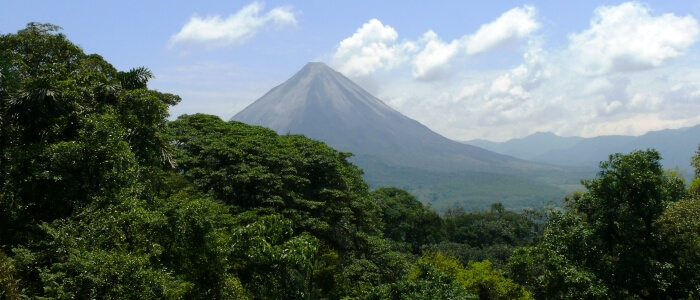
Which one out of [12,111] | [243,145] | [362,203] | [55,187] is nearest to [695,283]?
[362,203]

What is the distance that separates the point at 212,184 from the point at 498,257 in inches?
1377

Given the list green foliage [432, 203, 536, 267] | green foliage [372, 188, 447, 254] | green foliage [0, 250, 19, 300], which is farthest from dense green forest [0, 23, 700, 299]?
green foliage [432, 203, 536, 267]

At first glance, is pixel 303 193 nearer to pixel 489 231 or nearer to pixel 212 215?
pixel 212 215

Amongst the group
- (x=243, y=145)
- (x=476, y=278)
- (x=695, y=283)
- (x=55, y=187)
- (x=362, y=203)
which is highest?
(x=243, y=145)

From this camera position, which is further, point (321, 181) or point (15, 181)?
point (321, 181)

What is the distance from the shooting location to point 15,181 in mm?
10609

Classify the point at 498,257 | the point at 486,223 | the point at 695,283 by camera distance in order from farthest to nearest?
the point at 486,223 → the point at 498,257 → the point at 695,283

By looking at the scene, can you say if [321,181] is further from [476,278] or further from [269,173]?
[476,278]

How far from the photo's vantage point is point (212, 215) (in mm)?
12055

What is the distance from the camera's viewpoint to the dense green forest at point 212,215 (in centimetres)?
1008

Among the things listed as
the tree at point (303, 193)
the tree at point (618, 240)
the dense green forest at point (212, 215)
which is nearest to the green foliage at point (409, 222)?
the dense green forest at point (212, 215)

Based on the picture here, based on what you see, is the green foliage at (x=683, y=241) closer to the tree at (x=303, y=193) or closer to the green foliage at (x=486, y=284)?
the green foliage at (x=486, y=284)

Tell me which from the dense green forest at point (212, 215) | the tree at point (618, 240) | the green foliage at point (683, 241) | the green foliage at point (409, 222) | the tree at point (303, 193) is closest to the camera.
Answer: the dense green forest at point (212, 215)

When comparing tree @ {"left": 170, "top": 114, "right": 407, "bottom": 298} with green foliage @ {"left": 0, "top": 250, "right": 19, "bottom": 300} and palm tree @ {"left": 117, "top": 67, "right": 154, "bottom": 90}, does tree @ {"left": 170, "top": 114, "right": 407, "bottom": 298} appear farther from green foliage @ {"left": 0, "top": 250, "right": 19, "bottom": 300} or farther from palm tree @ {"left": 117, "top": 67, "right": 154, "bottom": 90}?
green foliage @ {"left": 0, "top": 250, "right": 19, "bottom": 300}
